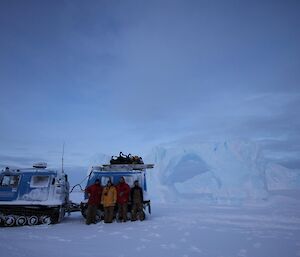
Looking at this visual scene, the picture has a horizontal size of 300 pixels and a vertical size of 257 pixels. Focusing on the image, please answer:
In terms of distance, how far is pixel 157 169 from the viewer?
3005cm

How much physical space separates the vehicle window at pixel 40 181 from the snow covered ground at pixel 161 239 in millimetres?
1450

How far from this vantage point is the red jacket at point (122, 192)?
1105 centimetres

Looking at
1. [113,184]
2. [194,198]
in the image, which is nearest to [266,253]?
[113,184]

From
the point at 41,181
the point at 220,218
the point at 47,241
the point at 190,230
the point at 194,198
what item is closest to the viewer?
the point at 47,241

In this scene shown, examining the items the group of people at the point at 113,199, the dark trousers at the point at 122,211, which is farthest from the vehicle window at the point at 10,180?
the dark trousers at the point at 122,211

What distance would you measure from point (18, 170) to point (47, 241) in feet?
13.8

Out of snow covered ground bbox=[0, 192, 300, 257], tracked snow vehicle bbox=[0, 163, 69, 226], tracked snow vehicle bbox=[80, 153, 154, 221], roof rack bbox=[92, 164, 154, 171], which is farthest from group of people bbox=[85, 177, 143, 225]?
tracked snow vehicle bbox=[0, 163, 69, 226]

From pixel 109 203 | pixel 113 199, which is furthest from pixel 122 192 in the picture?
pixel 109 203

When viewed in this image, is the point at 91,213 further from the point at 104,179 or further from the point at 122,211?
the point at 104,179

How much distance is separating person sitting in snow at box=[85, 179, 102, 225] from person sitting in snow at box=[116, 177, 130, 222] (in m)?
0.72

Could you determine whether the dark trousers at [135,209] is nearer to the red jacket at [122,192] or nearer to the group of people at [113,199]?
the group of people at [113,199]

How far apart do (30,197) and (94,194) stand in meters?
2.18

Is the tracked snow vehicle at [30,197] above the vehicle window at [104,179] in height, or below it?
below

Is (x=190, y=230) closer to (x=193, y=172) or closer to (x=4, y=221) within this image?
(x=4, y=221)
